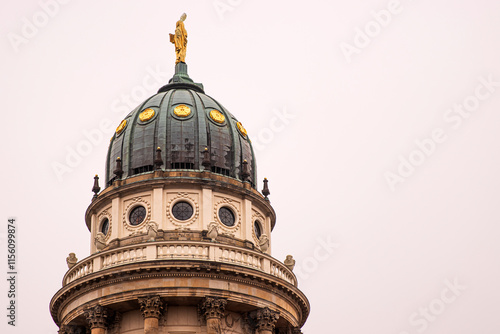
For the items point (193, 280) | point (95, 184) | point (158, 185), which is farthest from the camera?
point (95, 184)

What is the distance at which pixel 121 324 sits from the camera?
60.7m

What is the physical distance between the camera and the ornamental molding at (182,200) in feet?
211

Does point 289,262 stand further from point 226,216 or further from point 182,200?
point 182,200

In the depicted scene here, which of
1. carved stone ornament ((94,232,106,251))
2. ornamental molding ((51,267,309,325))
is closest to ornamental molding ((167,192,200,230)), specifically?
carved stone ornament ((94,232,106,251))

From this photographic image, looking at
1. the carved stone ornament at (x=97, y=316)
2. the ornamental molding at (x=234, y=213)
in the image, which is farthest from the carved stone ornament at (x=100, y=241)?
the ornamental molding at (x=234, y=213)

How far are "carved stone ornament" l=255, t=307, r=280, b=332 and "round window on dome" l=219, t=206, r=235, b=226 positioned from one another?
744cm

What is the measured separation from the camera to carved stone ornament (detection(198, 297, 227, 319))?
193ft

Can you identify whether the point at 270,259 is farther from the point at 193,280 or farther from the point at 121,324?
the point at 121,324

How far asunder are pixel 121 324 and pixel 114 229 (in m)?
7.40

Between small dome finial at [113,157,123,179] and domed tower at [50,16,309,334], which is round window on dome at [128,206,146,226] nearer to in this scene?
domed tower at [50,16,309,334]

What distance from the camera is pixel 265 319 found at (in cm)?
6078

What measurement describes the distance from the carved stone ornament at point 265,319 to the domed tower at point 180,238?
7 cm

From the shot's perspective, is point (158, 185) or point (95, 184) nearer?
point (158, 185)

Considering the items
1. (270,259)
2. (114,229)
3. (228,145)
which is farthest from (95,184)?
(270,259)
